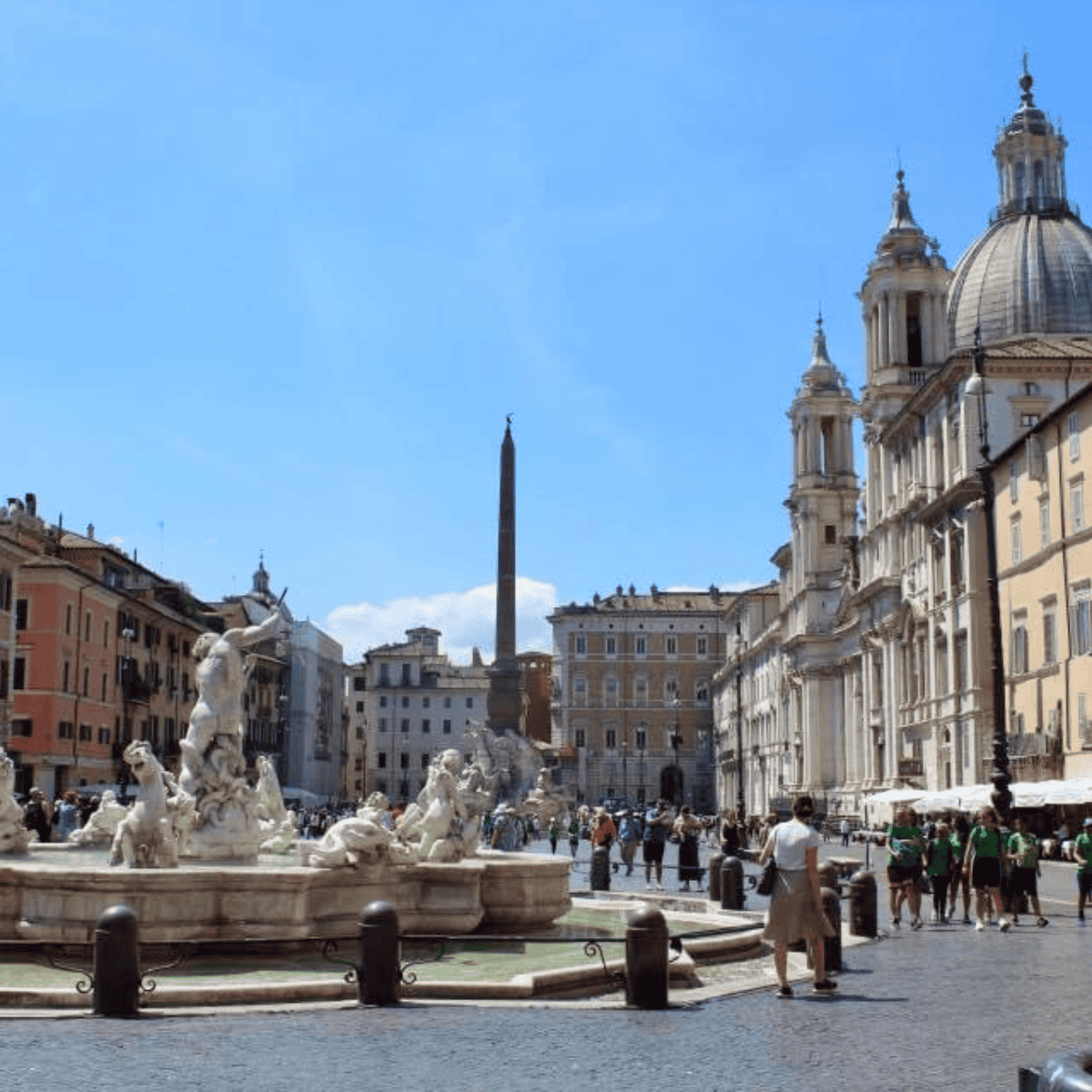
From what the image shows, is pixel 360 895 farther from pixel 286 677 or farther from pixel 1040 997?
pixel 286 677

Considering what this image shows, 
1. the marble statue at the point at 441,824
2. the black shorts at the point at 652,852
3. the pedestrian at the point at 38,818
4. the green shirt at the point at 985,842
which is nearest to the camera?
the marble statue at the point at 441,824

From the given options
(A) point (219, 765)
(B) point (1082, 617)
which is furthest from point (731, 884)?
(B) point (1082, 617)

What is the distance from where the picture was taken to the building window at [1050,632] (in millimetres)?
40312

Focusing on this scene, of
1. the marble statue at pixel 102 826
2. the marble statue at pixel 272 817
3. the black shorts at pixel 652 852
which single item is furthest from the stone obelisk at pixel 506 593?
the marble statue at pixel 102 826

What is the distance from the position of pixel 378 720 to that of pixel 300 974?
107382 mm

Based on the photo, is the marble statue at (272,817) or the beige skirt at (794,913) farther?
the marble statue at (272,817)

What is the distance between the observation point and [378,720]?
4653 inches

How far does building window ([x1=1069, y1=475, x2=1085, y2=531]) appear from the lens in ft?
126

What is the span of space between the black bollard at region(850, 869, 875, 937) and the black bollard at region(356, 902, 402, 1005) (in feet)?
23.6

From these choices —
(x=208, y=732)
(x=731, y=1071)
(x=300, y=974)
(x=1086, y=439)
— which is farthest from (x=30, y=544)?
(x=731, y=1071)

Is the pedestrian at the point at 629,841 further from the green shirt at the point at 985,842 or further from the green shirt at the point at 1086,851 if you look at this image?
the green shirt at the point at 985,842

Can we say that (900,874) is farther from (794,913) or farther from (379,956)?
(379,956)

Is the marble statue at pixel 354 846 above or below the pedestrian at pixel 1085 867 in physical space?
above

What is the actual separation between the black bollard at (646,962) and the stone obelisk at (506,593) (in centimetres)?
3760
